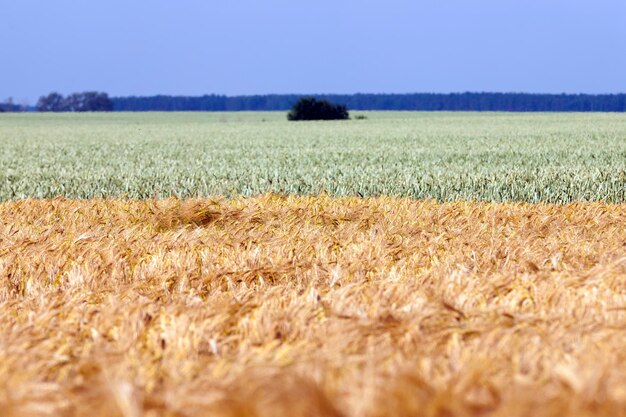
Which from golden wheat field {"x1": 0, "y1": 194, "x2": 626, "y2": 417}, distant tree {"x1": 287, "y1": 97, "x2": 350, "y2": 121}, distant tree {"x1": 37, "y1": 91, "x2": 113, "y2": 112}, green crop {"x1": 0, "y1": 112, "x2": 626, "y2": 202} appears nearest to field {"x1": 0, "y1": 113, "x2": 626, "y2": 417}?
golden wheat field {"x1": 0, "y1": 194, "x2": 626, "y2": 417}

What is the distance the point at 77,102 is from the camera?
160500 millimetres

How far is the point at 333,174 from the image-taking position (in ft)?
66.9

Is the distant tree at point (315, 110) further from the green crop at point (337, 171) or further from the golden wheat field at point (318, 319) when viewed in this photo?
the golden wheat field at point (318, 319)

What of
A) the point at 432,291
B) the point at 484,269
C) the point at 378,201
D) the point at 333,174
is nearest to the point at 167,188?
the point at 333,174

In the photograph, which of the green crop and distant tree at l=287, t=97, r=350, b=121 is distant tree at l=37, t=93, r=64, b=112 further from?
the green crop

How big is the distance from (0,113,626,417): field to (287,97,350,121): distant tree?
75142 mm

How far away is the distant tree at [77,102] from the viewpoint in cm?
15988

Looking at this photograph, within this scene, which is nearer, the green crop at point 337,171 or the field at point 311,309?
the field at point 311,309

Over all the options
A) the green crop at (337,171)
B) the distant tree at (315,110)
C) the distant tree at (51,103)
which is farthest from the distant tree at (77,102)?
the green crop at (337,171)

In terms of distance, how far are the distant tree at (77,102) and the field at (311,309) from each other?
152646 millimetres

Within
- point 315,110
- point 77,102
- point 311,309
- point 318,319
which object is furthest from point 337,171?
point 77,102

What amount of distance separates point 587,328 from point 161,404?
2210 millimetres

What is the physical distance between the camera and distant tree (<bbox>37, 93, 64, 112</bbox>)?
161 metres

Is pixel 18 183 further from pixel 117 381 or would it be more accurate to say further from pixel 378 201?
pixel 117 381
